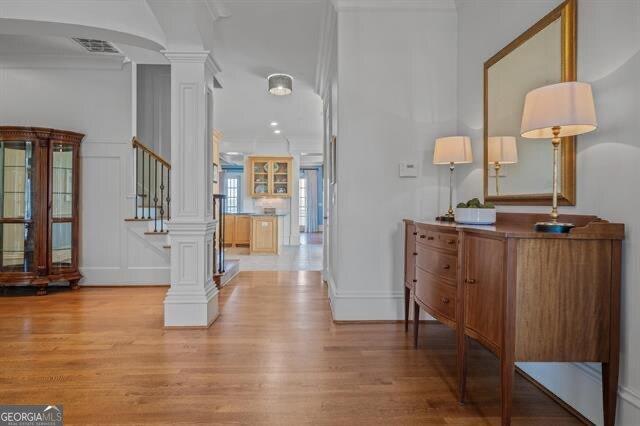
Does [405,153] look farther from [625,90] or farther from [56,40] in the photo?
[56,40]

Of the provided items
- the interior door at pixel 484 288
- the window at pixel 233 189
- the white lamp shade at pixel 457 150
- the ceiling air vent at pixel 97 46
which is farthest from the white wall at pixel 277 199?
the interior door at pixel 484 288

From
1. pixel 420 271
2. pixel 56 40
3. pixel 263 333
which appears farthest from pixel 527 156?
pixel 56 40

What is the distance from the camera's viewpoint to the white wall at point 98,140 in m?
4.22

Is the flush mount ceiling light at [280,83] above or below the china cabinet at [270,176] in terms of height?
above

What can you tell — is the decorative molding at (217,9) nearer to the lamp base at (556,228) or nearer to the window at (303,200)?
the lamp base at (556,228)

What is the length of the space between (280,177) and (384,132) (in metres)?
6.22

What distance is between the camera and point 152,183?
5.02 metres

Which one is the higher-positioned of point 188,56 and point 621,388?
point 188,56

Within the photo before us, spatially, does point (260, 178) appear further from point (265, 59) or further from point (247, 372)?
point (247, 372)

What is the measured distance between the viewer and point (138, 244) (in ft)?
14.1

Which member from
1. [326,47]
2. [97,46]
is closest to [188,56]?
[326,47]

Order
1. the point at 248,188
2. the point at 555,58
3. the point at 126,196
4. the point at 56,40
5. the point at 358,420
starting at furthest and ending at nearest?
the point at 248,188 < the point at 126,196 < the point at 56,40 < the point at 555,58 < the point at 358,420

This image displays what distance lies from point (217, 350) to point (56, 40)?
3866 mm

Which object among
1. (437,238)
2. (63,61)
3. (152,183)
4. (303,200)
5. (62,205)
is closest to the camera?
(437,238)
